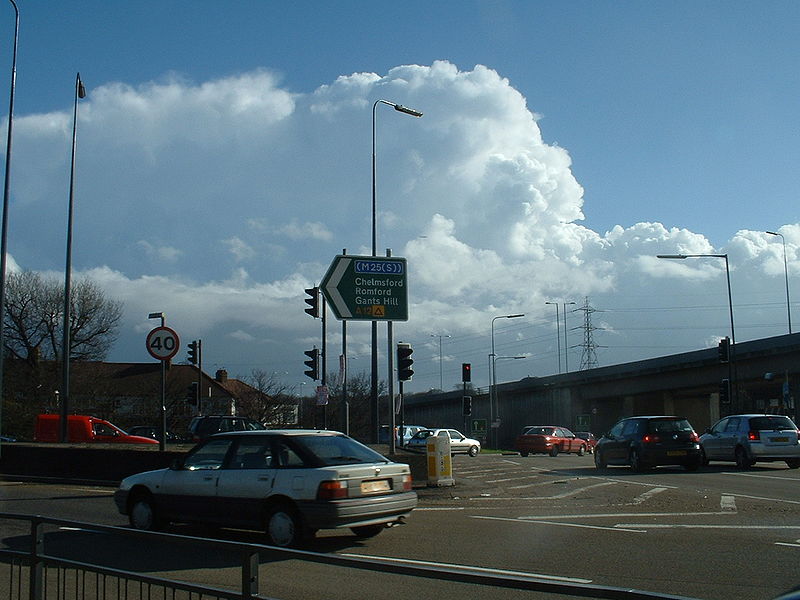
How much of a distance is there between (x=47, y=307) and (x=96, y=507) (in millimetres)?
43905

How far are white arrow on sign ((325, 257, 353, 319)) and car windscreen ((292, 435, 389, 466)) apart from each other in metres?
7.90

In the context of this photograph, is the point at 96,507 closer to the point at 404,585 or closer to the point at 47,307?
the point at 404,585

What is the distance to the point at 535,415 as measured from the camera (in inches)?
3408

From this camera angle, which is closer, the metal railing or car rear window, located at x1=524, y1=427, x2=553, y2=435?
the metal railing

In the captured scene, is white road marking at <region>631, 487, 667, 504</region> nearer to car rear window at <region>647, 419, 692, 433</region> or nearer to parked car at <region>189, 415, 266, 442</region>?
car rear window at <region>647, 419, 692, 433</region>

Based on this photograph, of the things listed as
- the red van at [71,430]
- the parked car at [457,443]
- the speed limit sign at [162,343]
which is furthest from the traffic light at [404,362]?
the parked car at [457,443]

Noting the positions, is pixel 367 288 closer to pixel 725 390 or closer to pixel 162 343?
pixel 162 343

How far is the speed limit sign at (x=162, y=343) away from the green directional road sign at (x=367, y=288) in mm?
3480

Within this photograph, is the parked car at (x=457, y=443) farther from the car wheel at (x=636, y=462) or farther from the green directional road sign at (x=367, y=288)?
the green directional road sign at (x=367, y=288)

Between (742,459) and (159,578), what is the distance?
72.1 ft

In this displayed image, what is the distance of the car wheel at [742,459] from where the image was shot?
23.3m

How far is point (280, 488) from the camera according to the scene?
9.88 metres

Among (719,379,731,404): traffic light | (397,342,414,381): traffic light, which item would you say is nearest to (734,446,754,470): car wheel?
(397,342,414,381): traffic light

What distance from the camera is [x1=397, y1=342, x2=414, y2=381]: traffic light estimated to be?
64.0 ft
